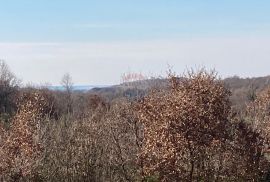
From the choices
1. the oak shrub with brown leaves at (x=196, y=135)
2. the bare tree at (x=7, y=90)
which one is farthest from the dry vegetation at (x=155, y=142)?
the bare tree at (x=7, y=90)

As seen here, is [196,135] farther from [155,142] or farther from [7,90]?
[7,90]

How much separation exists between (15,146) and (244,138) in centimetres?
1100

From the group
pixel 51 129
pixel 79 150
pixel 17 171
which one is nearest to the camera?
pixel 17 171

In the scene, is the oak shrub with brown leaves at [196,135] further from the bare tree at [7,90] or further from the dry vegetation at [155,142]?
the bare tree at [7,90]

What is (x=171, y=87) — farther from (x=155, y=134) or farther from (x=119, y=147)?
(x=119, y=147)

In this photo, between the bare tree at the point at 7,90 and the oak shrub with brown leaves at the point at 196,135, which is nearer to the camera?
the oak shrub with brown leaves at the point at 196,135

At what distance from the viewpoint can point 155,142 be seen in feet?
68.5

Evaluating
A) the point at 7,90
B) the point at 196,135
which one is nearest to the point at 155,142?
the point at 196,135

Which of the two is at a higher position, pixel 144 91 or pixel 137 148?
pixel 144 91

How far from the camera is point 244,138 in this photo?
24.9 m

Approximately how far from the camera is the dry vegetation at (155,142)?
20.8 meters

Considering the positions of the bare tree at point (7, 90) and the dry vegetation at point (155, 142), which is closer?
the dry vegetation at point (155, 142)

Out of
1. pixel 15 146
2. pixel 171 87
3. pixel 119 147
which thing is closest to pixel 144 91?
pixel 119 147

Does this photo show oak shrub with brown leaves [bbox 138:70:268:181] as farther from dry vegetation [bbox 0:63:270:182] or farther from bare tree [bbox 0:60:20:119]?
bare tree [bbox 0:60:20:119]
